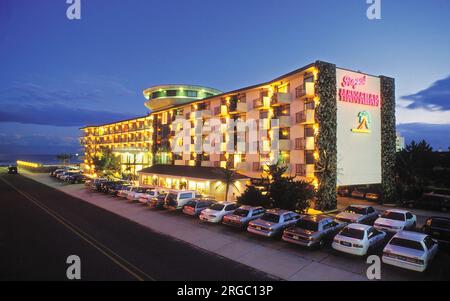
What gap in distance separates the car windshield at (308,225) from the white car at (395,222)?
621 cm

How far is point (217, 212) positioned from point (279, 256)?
741 centimetres

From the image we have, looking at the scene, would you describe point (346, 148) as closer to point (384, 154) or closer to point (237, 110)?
point (384, 154)

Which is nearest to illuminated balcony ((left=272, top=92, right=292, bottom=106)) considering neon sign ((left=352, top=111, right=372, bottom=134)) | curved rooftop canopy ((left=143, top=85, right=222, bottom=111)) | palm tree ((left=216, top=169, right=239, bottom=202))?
neon sign ((left=352, top=111, right=372, bottom=134))

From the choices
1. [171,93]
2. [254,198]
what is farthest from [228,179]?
[171,93]

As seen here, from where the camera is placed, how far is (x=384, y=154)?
33.8m

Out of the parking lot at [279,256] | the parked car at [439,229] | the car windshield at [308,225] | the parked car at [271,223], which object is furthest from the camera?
the parked car at [271,223]

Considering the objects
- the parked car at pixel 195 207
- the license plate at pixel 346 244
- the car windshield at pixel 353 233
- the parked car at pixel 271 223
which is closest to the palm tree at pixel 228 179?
the parked car at pixel 195 207

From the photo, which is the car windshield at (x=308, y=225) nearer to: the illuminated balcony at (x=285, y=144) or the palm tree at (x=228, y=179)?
the palm tree at (x=228, y=179)

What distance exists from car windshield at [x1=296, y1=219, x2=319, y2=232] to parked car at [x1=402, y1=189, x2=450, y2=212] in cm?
2071

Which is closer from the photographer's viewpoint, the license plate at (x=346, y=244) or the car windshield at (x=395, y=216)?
the license plate at (x=346, y=244)

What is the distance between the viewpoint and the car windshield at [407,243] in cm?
1234

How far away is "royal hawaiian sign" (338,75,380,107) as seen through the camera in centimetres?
3059

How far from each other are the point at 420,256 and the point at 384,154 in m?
25.1

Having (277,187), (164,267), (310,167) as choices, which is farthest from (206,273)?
(310,167)
